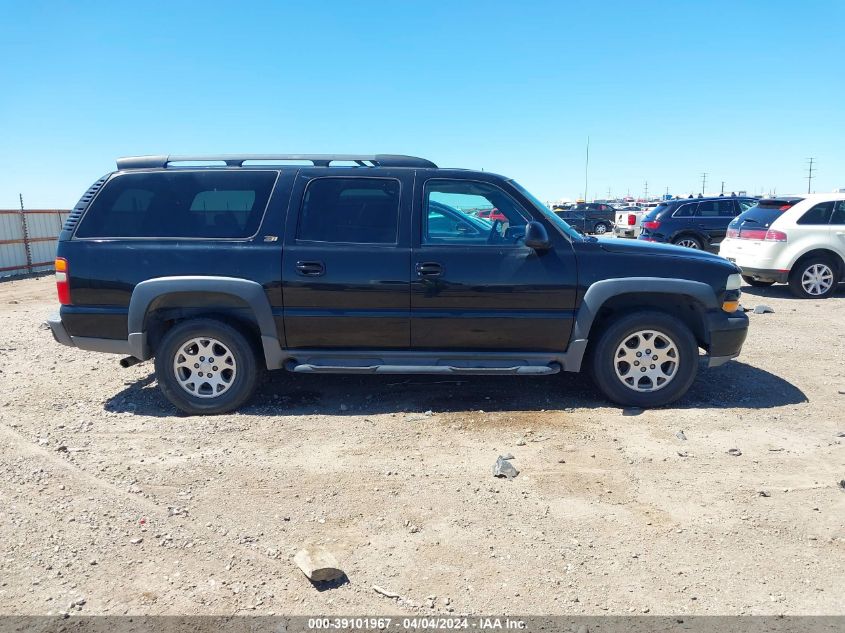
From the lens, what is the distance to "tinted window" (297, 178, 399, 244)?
4.76m

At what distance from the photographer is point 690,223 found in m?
14.6

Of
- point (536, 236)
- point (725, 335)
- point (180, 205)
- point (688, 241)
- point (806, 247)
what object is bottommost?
point (725, 335)

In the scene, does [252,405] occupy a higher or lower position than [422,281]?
lower

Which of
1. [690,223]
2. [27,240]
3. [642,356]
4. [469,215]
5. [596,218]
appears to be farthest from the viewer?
[596,218]

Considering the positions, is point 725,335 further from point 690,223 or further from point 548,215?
point 690,223

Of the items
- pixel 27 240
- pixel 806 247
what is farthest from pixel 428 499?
pixel 27 240

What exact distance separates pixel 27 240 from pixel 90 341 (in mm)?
15463

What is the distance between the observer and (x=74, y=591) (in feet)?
8.87

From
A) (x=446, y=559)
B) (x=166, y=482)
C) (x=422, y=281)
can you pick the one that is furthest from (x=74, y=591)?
(x=422, y=281)

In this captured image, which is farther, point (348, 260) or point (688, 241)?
point (688, 241)

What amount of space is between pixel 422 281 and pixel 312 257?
2.86 ft

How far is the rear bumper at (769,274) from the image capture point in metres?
10.2

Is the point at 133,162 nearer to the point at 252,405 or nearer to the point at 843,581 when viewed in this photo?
the point at 252,405

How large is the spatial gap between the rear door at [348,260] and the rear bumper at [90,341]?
132cm
